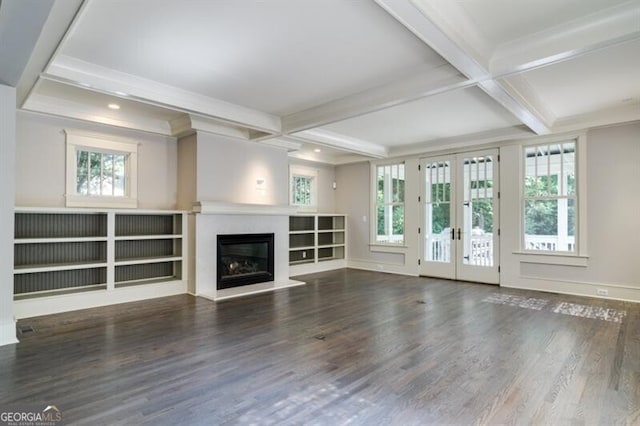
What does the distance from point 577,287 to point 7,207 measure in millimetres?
7654

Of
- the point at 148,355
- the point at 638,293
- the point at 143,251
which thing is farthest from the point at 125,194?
the point at 638,293

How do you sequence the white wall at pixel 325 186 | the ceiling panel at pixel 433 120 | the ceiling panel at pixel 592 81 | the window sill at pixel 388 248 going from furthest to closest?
1. the white wall at pixel 325 186
2. the window sill at pixel 388 248
3. the ceiling panel at pixel 433 120
4. the ceiling panel at pixel 592 81

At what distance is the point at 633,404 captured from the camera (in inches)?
93.5

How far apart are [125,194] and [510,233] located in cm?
653

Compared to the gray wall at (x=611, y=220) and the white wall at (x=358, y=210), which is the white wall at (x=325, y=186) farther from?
the gray wall at (x=611, y=220)

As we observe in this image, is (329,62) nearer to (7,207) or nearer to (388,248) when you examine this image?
(7,207)

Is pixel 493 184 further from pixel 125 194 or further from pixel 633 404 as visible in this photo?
pixel 125 194

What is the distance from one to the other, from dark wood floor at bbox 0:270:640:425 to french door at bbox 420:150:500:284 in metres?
2.07

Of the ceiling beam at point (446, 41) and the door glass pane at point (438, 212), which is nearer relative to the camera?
the ceiling beam at point (446, 41)

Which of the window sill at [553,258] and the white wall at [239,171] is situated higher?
the white wall at [239,171]

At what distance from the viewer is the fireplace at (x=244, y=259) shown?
235 inches

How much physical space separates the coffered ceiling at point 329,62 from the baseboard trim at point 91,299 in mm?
2409

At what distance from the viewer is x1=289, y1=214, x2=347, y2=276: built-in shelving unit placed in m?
8.02

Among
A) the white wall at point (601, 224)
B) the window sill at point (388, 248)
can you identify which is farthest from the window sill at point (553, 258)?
the window sill at point (388, 248)
